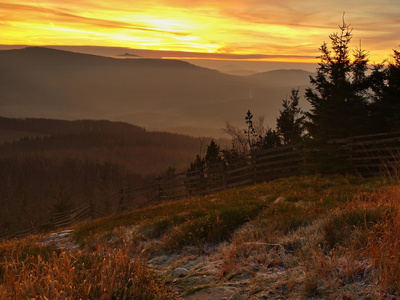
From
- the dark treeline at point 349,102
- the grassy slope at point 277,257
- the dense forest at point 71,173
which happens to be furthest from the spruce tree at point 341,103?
the dense forest at point 71,173

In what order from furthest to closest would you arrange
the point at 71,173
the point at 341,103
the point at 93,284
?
the point at 71,173
the point at 341,103
the point at 93,284

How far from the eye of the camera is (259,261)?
4.71 meters

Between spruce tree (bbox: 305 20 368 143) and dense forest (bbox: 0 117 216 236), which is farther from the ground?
spruce tree (bbox: 305 20 368 143)

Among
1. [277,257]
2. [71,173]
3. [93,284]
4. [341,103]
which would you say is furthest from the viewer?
[71,173]

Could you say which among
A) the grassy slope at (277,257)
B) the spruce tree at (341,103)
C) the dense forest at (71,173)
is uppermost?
the spruce tree at (341,103)

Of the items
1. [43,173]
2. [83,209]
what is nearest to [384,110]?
[83,209]

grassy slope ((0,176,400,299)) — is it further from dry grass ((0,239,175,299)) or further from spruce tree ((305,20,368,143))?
spruce tree ((305,20,368,143))

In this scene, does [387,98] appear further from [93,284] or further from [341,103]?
[93,284]

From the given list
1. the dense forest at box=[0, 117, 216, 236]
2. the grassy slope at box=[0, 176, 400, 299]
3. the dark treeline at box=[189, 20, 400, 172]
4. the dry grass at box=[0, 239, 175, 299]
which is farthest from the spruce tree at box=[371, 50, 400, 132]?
the dense forest at box=[0, 117, 216, 236]

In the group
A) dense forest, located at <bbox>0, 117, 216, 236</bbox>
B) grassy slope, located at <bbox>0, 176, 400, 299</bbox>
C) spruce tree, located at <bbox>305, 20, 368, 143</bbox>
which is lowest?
dense forest, located at <bbox>0, 117, 216, 236</bbox>

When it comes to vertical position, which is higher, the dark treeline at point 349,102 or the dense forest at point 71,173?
the dark treeline at point 349,102

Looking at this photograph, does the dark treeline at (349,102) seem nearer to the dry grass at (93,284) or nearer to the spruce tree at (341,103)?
the spruce tree at (341,103)

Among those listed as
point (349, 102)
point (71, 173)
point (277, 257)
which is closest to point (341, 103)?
point (349, 102)

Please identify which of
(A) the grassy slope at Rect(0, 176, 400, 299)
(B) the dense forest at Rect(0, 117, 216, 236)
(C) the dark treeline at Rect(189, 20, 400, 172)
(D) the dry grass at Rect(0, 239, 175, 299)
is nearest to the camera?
(D) the dry grass at Rect(0, 239, 175, 299)
